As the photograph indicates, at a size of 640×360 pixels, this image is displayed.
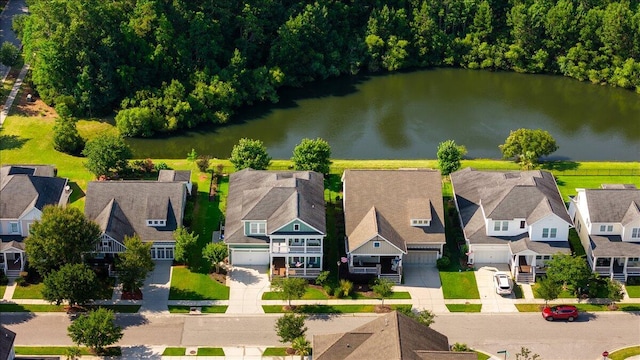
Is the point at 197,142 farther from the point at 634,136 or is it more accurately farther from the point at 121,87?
the point at 634,136

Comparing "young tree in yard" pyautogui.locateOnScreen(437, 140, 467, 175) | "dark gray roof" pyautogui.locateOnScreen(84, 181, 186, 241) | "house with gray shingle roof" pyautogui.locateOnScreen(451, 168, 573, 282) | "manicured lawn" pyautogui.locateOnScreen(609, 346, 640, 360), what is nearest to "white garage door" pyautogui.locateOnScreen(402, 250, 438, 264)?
"house with gray shingle roof" pyautogui.locateOnScreen(451, 168, 573, 282)

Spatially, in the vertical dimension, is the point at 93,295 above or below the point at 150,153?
below

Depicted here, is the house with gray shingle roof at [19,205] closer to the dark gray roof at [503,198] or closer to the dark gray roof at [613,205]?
the dark gray roof at [503,198]

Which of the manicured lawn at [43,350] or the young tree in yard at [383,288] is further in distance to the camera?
the young tree in yard at [383,288]

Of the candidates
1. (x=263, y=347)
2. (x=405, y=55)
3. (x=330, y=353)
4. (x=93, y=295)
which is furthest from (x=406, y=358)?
(x=405, y=55)

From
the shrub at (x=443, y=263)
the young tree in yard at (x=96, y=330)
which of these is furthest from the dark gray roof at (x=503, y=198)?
the young tree in yard at (x=96, y=330)
